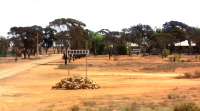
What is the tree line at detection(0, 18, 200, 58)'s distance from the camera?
111m

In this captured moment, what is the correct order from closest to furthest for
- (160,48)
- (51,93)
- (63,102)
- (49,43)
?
(63,102)
(51,93)
(160,48)
(49,43)

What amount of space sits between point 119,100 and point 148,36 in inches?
4765

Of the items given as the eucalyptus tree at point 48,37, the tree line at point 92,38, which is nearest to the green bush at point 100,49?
the tree line at point 92,38

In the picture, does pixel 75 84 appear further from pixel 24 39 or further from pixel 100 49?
pixel 100 49

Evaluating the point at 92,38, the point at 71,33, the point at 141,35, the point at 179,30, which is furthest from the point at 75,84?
the point at 179,30

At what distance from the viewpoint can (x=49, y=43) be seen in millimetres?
139125

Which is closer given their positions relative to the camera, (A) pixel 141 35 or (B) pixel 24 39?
(B) pixel 24 39

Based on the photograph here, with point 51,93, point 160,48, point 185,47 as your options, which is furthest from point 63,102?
point 185,47

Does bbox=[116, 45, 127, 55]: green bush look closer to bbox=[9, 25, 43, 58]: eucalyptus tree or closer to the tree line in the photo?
the tree line

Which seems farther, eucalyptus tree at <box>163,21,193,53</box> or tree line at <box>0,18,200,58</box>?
eucalyptus tree at <box>163,21,193,53</box>

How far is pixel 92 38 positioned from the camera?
131 m

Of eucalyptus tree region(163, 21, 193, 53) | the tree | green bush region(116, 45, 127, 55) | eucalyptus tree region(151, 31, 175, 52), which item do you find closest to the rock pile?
green bush region(116, 45, 127, 55)

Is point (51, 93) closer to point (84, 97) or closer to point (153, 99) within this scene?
point (84, 97)

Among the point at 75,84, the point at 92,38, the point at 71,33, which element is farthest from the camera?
the point at 92,38
